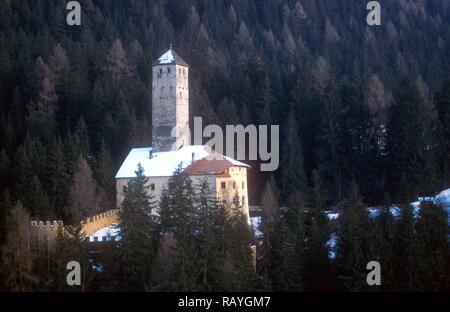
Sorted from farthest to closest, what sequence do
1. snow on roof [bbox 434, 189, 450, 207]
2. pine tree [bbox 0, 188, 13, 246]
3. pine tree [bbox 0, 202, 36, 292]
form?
snow on roof [bbox 434, 189, 450, 207] → pine tree [bbox 0, 188, 13, 246] → pine tree [bbox 0, 202, 36, 292]

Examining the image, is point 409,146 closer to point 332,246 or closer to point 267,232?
point 332,246

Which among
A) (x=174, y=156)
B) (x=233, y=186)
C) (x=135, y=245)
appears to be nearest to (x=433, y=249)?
(x=233, y=186)

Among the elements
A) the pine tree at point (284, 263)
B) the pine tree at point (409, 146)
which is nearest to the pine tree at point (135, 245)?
the pine tree at point (284, 263)

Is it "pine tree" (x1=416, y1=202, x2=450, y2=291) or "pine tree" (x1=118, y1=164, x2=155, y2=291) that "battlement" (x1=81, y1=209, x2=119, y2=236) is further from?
"pine tree" (x1=416, y1=202, x2=450, y2=291)

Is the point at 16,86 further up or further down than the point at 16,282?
further up

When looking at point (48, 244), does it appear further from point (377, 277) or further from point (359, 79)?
point (359, 79)

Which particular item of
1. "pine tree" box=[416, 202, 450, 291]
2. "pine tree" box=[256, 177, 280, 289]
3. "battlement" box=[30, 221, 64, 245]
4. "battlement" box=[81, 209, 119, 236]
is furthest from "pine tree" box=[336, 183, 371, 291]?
"battlement" box=[30, 221, 64, 245]

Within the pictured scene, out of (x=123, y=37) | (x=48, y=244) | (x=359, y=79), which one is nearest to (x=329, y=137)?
(x=359, y=79)
